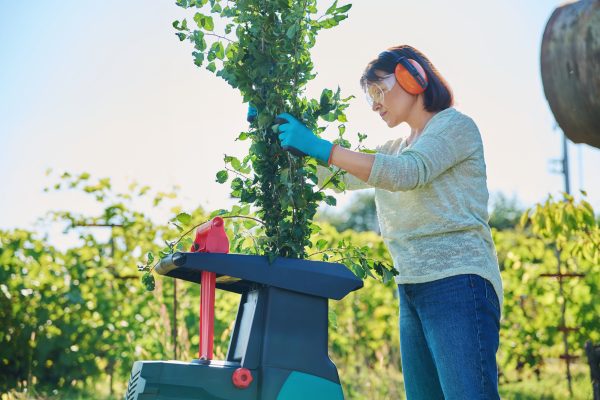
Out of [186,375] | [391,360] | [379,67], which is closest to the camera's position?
[186,375]

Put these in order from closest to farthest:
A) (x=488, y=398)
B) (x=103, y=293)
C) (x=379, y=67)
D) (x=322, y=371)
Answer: (x=322, y=371) → (x=488, y=398) → (x=379, y=67) → (x=103, y=293)

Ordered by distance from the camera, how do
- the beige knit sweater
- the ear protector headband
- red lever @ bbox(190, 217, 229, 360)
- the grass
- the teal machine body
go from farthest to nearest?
the grass → the ear protector headband → the beige knit sweater → red lever @ bbox(190, 217, 229, 360) → the teal machine body

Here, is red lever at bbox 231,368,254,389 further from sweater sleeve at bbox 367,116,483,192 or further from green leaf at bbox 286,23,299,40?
green leaf at bbox 286,23,299,40

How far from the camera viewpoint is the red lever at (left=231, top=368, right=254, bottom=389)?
5.46 ft

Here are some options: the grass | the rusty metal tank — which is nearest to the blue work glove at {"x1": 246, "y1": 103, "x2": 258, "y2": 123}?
the rusty metal tank

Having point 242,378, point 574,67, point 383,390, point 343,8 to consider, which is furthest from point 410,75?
point 383,390

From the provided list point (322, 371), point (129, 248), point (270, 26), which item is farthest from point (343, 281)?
point (129, 248)

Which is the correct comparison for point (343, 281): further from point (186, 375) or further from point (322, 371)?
point (186, 375)

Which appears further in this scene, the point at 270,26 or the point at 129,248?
the point at 129,248

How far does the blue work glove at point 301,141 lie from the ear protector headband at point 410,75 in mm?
457

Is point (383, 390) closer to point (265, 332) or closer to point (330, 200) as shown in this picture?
point (330, 200)

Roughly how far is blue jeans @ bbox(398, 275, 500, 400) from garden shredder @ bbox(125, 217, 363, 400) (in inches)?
12.4

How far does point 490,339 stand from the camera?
2.00 meters

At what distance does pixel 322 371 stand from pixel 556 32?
3.51ft
